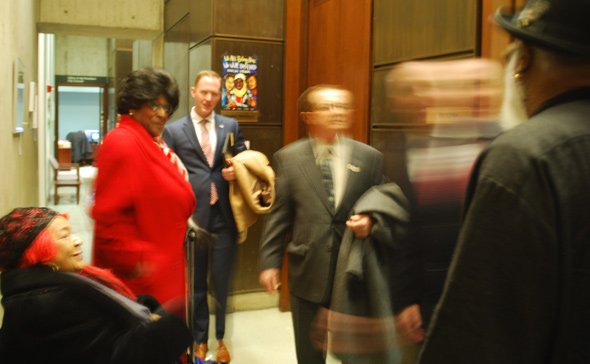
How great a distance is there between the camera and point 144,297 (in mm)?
2049

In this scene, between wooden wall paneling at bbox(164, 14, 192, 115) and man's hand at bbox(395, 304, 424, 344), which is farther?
wooden wall paneling at bbox(164, 14, 192, 115)

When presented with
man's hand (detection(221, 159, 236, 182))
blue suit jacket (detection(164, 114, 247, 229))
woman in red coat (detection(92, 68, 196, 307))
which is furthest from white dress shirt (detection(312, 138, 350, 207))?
blue suit jacket (detection(164, 114, 247, 229))

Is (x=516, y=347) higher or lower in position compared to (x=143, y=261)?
higher

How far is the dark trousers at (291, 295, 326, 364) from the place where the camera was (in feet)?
8.66

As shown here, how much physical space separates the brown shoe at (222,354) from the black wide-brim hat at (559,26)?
10.5 feet

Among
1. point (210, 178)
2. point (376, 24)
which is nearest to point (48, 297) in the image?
point (210, 178)

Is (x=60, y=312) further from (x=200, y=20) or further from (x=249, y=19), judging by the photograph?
(x=200, y=20)

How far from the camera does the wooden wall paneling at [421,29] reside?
289 centimetres

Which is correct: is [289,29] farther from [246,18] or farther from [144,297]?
[144,297]

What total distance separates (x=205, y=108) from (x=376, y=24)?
1168 mm

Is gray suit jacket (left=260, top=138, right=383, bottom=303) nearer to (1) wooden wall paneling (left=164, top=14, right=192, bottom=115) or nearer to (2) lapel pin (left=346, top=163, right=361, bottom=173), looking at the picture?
(2) lapel pin (left=346, top=163, right=361, bottom=173)

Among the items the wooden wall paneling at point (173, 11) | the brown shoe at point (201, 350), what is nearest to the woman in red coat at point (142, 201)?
the brown shoe at point (201, 350)

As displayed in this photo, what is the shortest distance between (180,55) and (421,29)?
123 inches

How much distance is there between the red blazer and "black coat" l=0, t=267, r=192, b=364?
427mm
